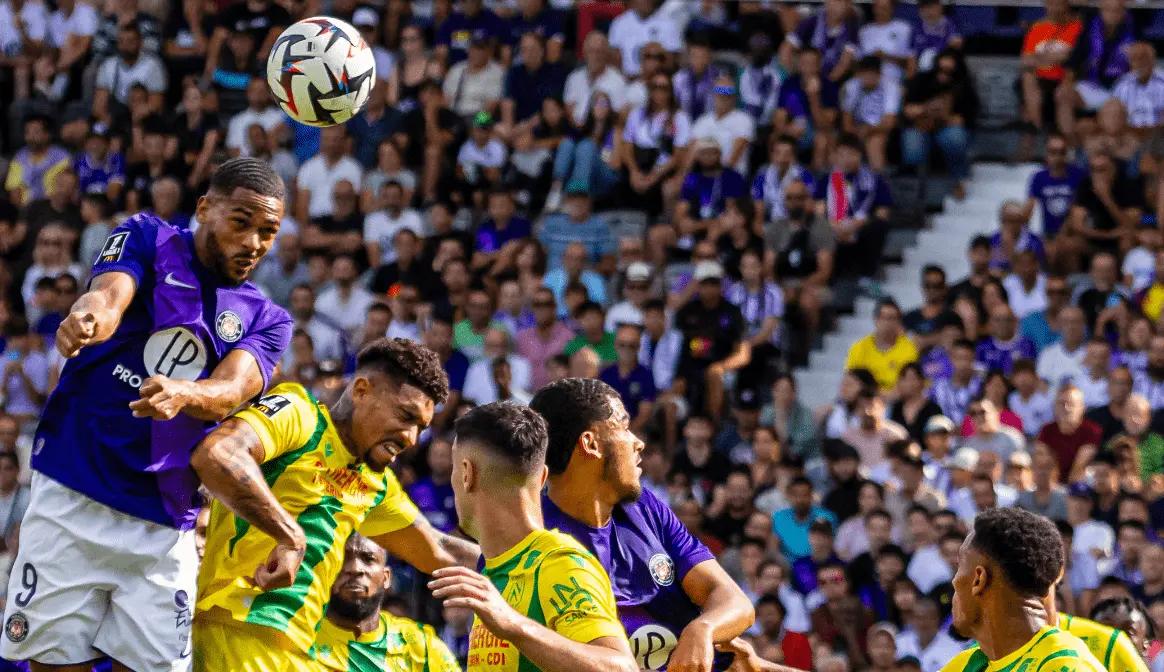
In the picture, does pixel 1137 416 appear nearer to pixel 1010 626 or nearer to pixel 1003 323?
pixel 1003 323

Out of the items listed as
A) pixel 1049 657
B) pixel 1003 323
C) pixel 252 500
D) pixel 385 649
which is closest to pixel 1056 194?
pixel 1003 323

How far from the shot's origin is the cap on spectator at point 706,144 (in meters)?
18.4

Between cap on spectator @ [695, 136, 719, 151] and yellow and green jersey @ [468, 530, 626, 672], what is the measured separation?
41.2 feet

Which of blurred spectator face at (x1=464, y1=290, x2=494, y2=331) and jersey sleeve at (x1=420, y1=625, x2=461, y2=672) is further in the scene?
blurred spectator face at (x1=464, y1=290, x2=494, y2=331)

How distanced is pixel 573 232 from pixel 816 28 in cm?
374

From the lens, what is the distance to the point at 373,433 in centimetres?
757

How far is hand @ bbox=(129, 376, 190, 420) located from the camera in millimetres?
6715

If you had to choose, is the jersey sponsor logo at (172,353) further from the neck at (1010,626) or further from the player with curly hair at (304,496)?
the neck at (1010,626)

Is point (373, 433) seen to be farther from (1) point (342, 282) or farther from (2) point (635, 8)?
(2) point (635, 8)

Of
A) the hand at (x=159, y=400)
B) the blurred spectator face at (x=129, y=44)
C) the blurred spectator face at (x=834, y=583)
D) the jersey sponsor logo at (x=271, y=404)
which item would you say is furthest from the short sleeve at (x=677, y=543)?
the blurred spectator face at (x=129, y=44)

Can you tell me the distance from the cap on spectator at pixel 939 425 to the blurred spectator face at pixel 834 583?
5.38ft

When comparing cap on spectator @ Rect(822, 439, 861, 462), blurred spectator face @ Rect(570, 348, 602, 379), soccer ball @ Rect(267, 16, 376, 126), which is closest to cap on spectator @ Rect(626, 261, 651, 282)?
Result: blurred spectator face @ Rect(570, 348, 602, 379)

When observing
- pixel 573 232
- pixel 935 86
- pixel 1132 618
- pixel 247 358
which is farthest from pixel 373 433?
pixel 935 86

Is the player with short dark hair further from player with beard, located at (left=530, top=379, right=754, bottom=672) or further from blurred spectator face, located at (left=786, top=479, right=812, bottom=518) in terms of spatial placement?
blurred spectator face, located at (left=786, top=479, right=812, bottom=518)
